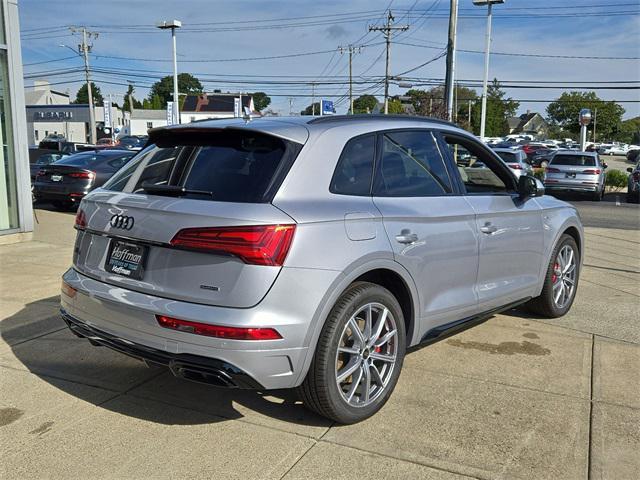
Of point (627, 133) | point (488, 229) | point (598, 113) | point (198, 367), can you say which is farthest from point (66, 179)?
point (627, 133)

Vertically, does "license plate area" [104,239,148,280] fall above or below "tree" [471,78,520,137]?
below

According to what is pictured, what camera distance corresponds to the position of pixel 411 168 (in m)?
4.11

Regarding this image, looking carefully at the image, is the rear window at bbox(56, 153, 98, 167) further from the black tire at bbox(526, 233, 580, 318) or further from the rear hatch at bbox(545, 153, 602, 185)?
the rear hatch at bbox(545, 153, 602, 185)

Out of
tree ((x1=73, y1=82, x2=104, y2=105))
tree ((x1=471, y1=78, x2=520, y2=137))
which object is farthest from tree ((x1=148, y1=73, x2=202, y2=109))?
tree ((x1=471, y1=78, x2=520, y2=137))

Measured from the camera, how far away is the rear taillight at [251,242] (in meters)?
3.01

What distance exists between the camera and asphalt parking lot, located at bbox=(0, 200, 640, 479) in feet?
10.4

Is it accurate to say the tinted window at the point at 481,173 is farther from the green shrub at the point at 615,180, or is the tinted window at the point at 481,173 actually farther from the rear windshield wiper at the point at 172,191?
the green shrub at the point at 615,180

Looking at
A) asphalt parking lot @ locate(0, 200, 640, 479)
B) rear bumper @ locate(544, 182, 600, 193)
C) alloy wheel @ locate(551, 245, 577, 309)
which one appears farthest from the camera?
rear bumper @ locate(544, 182, 600, 193)

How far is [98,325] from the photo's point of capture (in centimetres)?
352

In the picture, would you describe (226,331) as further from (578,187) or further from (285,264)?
(578,187)

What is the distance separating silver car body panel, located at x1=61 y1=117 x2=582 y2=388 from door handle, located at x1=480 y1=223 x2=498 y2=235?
213 mm

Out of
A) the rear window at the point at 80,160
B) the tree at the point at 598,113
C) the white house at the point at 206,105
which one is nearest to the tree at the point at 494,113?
the tree at the point at 598,113

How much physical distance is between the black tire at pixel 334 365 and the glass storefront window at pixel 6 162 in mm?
8193

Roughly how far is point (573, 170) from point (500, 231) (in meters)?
17.9
